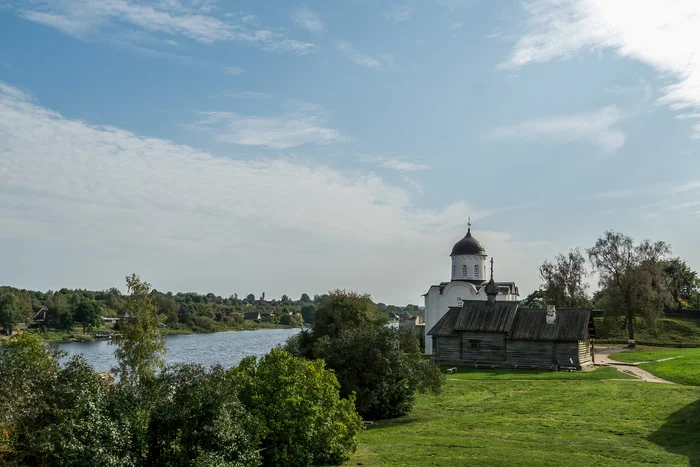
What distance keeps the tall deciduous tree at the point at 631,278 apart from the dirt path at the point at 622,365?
9.85 feet

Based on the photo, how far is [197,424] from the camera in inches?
549

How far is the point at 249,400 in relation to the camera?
16.3 meters

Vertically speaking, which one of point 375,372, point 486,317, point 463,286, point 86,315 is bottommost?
point 375,372

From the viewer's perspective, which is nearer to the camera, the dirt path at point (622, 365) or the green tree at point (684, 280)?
the dirt path at point (622, 365)

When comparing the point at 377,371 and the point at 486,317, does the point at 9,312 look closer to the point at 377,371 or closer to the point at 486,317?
the point at 486,317

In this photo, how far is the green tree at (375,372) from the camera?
24.3 m

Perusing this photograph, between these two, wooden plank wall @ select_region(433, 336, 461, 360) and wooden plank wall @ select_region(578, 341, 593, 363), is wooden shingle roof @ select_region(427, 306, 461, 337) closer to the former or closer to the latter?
wooden plank wall @ select_region(433, 336, 461, 360)

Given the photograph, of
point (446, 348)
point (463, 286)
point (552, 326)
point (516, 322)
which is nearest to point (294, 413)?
point (552, 326)

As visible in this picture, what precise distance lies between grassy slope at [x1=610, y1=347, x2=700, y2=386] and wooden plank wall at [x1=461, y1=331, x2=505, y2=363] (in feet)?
30.3

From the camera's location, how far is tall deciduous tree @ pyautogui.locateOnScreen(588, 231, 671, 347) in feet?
185

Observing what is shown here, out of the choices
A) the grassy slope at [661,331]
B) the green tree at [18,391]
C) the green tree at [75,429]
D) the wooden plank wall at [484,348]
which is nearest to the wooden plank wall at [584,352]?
the wooden plank wall at [484,348]

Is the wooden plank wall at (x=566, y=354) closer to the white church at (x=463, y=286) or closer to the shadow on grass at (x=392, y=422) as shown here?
the white church at (x=463, y=286)

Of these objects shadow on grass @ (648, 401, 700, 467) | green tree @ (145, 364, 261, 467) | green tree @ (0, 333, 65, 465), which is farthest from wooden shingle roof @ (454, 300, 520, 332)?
green tree @ (0, 333, 65, 465)

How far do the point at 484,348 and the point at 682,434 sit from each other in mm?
25090
